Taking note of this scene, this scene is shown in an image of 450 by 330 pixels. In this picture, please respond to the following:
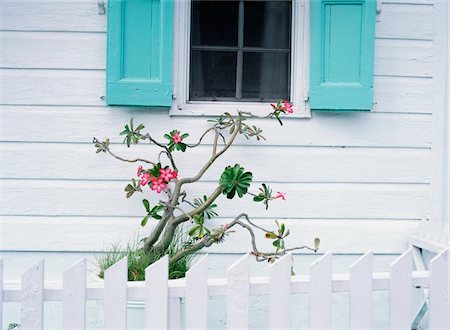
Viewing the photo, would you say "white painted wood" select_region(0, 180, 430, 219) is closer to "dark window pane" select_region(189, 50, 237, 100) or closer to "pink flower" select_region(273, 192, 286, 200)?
"pink flower" select_region(273, 192, 286, 200)

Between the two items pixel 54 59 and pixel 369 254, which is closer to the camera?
pixel 369 254

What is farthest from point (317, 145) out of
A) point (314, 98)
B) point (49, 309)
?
point (49, 309)

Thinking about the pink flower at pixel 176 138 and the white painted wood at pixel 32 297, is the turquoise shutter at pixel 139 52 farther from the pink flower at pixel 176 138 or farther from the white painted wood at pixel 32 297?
the white painted wood at pixel 32 297

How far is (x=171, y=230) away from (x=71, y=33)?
1282 millimetres

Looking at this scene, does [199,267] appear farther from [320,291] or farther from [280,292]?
[320,291]

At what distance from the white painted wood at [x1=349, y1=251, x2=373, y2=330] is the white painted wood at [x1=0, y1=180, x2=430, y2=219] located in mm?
1074

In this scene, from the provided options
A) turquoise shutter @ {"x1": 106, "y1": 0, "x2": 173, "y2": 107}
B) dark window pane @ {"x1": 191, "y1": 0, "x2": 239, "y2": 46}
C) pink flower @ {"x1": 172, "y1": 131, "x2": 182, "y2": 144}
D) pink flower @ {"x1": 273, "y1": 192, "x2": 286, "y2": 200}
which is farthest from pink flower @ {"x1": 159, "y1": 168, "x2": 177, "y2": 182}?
dark window pane @ {"x1": 191, "y1": 0, "x2": 239, "y2": 46}

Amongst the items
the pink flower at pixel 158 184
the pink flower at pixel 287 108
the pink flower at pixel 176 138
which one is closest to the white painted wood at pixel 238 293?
the pink flower at pixel 158 184

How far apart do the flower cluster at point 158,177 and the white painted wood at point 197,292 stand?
34.4 inches

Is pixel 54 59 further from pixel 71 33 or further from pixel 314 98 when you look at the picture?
pixel 314 98

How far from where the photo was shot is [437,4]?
3.73 m

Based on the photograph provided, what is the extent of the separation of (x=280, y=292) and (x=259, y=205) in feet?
3.78

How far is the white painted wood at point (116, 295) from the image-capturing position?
2479 mm

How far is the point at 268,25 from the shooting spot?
149 inches
